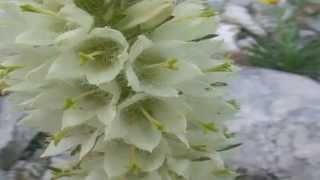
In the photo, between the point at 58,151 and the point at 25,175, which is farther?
the point at 25,175

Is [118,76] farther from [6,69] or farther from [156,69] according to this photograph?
[6,69]

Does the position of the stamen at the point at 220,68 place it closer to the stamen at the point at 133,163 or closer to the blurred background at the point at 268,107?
the stamen at the point at 133,163

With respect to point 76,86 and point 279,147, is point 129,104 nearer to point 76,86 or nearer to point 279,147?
point 76,86

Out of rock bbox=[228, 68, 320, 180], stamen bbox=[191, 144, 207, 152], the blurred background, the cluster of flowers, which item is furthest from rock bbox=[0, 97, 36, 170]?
stamen bbox=[191, 144, 207, 152]

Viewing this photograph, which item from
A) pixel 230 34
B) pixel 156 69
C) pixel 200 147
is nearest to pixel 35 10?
pixel 156 69

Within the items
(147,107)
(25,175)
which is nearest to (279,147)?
(25,175)

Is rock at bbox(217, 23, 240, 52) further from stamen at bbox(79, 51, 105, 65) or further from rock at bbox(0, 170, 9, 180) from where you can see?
stamen at bbox(79, 51, 105, 65)

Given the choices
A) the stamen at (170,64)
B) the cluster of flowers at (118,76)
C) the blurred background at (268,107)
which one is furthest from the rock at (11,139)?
the stamen at (170,64)
